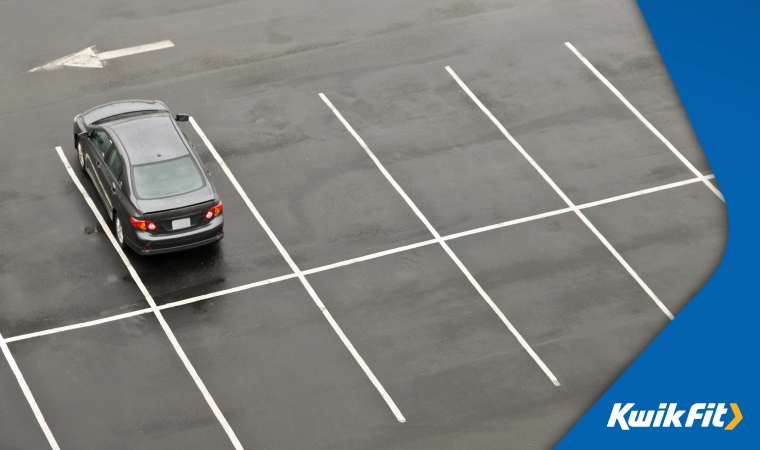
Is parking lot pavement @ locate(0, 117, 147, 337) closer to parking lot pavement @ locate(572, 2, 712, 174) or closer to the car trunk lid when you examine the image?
the car trunk lid

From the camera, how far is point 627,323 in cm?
1652

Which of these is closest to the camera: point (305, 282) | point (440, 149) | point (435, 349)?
point (435, 349)

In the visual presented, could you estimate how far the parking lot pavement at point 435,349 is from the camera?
14.8 meters

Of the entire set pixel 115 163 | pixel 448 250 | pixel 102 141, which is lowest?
pixel 448 250

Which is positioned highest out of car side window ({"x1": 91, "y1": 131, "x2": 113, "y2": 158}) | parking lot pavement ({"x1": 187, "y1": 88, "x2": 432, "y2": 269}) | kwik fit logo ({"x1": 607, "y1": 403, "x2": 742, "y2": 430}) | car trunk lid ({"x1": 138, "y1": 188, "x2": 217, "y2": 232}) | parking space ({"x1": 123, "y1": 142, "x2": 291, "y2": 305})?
car side window ({"x1": 91, "y1": 131, "x2": 113, "y2": 158})

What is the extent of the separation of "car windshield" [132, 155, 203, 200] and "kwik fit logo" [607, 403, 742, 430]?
24.6 feet

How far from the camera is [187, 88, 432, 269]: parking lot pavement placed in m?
17.8

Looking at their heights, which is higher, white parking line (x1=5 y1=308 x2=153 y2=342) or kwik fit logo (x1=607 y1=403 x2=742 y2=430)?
white parking line (x1=5 y1=308 x2=153 y2=342)

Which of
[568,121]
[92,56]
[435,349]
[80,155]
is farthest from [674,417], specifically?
[92,56]

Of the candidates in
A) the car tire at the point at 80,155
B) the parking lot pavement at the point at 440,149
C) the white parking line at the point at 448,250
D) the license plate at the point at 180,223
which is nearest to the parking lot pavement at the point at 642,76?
the parking lot pavement at the point at 440,149

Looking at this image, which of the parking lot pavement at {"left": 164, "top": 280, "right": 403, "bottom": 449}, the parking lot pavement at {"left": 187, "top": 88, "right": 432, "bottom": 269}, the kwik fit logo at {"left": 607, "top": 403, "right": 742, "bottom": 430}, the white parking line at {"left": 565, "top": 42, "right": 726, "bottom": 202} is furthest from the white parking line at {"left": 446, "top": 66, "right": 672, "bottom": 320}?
the parking lot pavement at {"left": 164, "top": 280, "right": 403, "bottom": 449}

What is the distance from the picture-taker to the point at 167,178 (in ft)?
55.5

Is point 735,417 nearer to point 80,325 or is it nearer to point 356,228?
point 356,228

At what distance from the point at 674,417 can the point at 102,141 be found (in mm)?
10301
